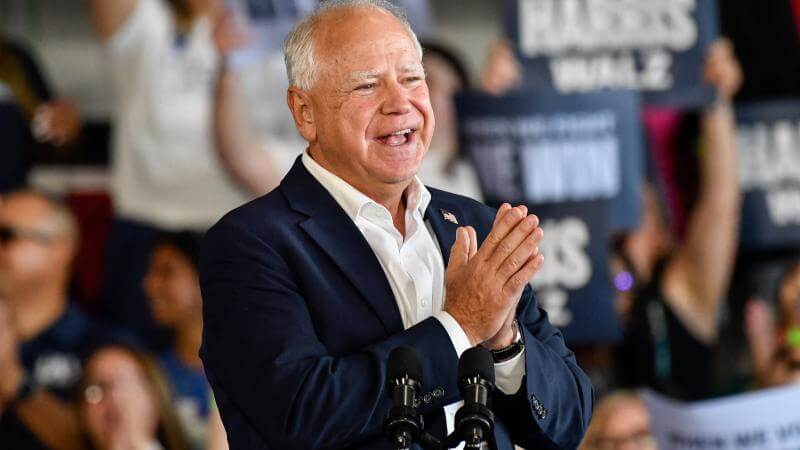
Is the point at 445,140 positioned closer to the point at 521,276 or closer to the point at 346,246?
the point at 346,246

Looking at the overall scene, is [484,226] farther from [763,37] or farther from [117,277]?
[763,37]

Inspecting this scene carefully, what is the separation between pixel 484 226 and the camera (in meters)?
2.26

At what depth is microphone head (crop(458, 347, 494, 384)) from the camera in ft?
6.22

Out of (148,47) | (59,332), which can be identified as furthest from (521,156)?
(59,332)

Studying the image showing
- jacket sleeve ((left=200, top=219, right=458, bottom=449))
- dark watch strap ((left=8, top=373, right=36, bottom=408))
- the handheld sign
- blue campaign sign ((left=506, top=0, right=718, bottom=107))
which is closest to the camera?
jacket sleeve ((left=200, top=219, right=458, bottom=449))

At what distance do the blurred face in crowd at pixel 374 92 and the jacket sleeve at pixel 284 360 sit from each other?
0.19 m

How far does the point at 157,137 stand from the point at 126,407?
40.9 inches

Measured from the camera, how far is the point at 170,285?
17.4ft

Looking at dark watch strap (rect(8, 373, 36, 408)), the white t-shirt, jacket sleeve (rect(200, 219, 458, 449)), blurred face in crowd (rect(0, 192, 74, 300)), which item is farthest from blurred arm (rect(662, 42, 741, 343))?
jacket sleeve (rect(200, 219, 458, 449))

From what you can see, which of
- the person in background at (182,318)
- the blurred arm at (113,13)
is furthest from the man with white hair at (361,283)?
the blurred arm at (113,13)

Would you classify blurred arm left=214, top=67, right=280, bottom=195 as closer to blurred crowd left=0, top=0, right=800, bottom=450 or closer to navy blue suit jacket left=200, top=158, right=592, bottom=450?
blurred crowd left=0, top=0, right=800, bottom=450

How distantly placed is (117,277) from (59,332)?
0.39m

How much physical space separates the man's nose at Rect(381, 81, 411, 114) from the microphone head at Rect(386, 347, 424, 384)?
0.34m

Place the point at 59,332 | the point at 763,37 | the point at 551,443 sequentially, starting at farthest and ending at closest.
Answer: the point at 763,37
the point at 59,332
the point at 551,443
